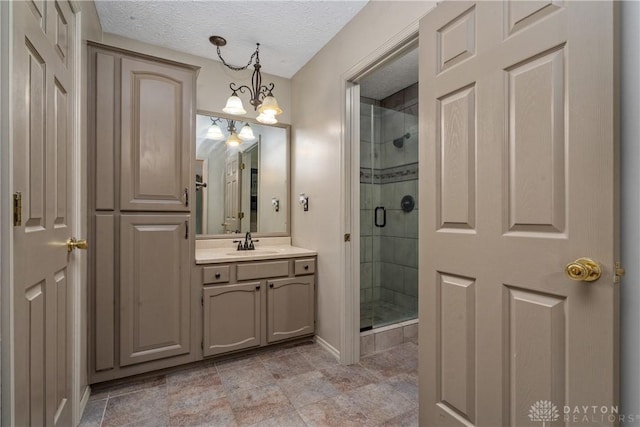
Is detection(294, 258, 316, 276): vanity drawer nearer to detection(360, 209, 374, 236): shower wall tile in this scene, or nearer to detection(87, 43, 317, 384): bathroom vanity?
detection(87, 43, 317, 384): bathroom vanity

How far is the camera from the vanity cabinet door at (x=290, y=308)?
239 cm

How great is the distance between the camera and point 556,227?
3.10ft

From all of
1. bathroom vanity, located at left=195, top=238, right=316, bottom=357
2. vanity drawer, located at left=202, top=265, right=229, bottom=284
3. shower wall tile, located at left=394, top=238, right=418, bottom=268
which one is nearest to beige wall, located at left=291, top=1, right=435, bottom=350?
bathroom vanity, located at left=195, top=238, right=316, bottom=357

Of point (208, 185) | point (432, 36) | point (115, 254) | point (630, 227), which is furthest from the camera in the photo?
point (208, 185)

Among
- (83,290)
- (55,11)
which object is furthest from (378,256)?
(55,11)

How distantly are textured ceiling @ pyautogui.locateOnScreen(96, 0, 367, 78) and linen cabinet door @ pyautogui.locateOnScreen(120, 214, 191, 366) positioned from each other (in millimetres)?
1458

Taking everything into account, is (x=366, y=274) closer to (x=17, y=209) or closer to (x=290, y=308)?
(x=290, y=308)

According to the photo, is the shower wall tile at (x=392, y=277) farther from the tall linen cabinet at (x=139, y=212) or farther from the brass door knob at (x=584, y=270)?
the brass door knob at (x=584, y=270)

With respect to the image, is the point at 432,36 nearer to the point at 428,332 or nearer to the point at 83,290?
the point at 428,332

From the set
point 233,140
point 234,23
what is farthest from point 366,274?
point 234,23

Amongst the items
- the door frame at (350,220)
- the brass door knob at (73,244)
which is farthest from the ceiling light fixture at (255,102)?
the brass door knob at (73,244)

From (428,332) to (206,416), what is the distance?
1300 millimetres

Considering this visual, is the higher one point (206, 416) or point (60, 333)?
point (60, 333)

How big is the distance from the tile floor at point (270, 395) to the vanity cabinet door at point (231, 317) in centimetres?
16
